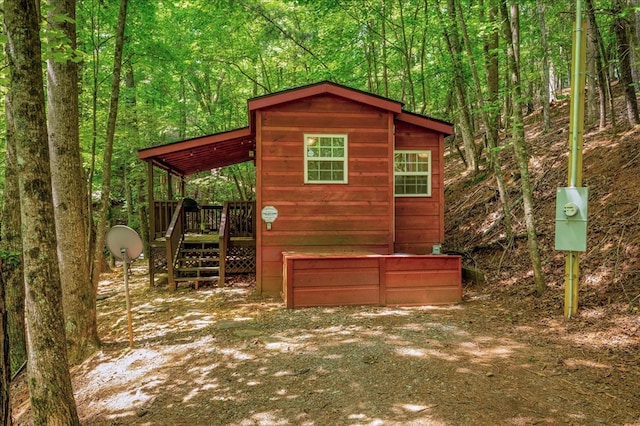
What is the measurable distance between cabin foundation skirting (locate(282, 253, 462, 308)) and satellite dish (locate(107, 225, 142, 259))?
2.40 meters

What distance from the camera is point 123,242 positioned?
5.04 meters

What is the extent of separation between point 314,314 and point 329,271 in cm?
80

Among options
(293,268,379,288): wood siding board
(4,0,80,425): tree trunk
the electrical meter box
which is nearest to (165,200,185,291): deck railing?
(293,268,379,288): wood siding board

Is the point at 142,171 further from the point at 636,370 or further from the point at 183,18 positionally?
the point at 636,370

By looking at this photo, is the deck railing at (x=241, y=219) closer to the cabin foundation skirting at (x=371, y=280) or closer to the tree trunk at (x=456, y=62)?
the cabin foundation skirting at (x=371, y=280)

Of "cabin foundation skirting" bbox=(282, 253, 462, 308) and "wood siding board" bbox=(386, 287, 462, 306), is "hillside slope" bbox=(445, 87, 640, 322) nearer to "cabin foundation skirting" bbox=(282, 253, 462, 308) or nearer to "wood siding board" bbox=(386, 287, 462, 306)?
"wood siding board" bbox=(386, 287, 462, 306)

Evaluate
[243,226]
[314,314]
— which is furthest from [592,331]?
[243,226]

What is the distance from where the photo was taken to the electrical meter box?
5.03 meters

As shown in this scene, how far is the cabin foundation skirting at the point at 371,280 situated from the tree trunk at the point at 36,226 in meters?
3.74

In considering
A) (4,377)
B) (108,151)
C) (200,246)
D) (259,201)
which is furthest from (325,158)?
(4,377)

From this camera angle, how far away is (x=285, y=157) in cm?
776

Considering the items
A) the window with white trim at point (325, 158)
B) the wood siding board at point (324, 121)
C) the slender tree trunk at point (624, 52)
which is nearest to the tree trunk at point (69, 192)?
the wood siding board at point (324, 121)

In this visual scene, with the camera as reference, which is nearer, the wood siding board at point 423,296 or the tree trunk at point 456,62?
the wood siding board at point 423,296

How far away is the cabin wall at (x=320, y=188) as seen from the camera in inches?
303
